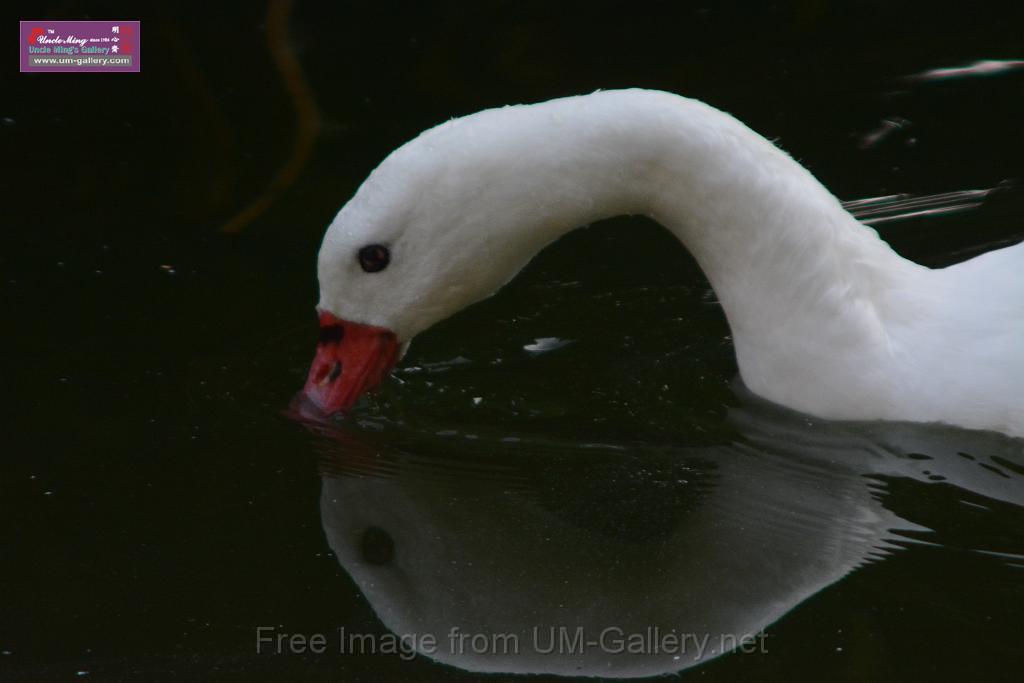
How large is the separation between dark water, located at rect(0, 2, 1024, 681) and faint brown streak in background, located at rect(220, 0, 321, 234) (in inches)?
0.9

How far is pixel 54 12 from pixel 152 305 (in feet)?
7.42

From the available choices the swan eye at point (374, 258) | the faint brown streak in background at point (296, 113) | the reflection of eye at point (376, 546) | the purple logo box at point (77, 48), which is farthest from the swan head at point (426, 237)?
the purple logo box at point (77, 48)

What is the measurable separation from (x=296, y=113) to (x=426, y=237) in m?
2.59

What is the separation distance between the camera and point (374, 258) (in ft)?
11.9

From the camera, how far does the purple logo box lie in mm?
6402

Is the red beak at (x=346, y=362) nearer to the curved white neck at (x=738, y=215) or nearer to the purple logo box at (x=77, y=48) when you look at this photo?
the curved white neck at (x=738, y=215)

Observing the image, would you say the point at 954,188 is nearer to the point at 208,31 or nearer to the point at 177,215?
the point at 177,215

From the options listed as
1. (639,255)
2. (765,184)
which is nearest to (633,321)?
(639,255)

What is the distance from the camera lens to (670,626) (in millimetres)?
3127

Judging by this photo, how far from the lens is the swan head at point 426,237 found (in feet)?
11.5

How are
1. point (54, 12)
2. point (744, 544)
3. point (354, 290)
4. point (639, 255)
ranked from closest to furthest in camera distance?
point (744, 544), point (354, 290), point (639, 255), point (54, 12)

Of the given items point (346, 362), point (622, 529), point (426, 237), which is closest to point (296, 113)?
point (346, 362)

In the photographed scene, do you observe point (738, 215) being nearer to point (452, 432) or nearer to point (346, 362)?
point (452, 432)

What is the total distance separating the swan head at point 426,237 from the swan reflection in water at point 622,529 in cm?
29
